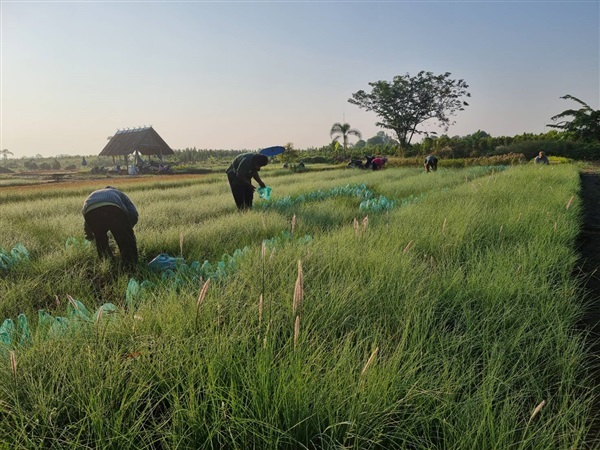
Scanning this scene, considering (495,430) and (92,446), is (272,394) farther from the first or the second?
(495,430)

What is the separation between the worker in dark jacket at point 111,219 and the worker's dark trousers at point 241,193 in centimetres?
320

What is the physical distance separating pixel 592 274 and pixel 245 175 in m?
4.96

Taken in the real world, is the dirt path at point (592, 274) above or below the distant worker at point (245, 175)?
below

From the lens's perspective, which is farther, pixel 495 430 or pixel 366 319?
pixel 366 319

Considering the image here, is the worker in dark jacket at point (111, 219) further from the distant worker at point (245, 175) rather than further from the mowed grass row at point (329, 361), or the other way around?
the distant worker at point (245, 175)

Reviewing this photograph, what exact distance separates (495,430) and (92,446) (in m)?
1.24

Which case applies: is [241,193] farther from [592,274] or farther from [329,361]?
[329,361]

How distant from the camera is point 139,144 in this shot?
2831 cm

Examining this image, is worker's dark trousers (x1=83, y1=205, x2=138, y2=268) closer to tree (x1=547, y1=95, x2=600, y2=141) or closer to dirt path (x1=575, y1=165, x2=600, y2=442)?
dirt path (x1=575, y1=165, x2=600, y2=442)

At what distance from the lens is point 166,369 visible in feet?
4.15

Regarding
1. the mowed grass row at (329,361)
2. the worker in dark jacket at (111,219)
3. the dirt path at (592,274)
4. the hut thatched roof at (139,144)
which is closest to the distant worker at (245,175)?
the worker in dark jacket at (111,219)

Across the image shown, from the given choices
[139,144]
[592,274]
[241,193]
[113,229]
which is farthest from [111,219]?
[139,144]

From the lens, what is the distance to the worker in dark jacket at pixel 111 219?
3438mm

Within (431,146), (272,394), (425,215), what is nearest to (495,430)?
(272,394)
